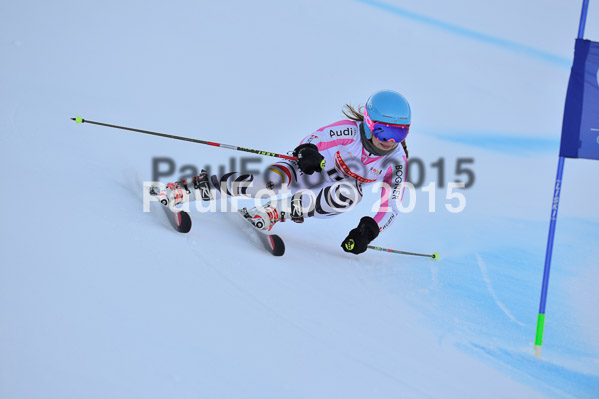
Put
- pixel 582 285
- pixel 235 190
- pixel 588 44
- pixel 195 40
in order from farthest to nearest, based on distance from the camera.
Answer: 1. pixel 195 40
2. pixel 582 285
3. pixel 235 190
4. pixel 588 44

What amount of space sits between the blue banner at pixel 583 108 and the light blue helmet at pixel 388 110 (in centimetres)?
80

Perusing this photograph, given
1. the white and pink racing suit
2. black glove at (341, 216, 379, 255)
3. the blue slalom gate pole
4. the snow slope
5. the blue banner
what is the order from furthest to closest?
the white and pink racing suit → black glove at (341, 216, 379, 255) → the blue banner → the blue slalom gate pole → the snow slope

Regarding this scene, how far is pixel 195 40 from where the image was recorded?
7.06 m

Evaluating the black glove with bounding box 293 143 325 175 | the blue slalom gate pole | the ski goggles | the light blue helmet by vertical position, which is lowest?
the blue slalom gate pole

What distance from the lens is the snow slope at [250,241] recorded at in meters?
1.87

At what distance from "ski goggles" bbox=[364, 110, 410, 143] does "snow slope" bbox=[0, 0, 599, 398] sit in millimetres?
769

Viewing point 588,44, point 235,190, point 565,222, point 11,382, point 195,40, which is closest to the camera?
point 11,382

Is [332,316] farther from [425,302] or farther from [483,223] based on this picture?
[483,223]

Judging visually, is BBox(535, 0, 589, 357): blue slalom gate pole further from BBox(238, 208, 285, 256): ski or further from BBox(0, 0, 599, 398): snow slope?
BBox(238, 208, 285, 256): ski

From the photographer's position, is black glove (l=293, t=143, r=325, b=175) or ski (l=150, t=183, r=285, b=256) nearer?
ski (l=150, t=183, r=285, b=256)

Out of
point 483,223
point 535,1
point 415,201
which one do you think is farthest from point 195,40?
point 535,1

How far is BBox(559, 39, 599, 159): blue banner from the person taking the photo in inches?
115

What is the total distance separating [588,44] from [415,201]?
217cm

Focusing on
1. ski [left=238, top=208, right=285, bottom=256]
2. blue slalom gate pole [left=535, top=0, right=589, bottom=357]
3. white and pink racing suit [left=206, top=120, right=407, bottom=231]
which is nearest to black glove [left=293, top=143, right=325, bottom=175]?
white and pink racing suit [left=206, top=120, right=407, bottom=231]
